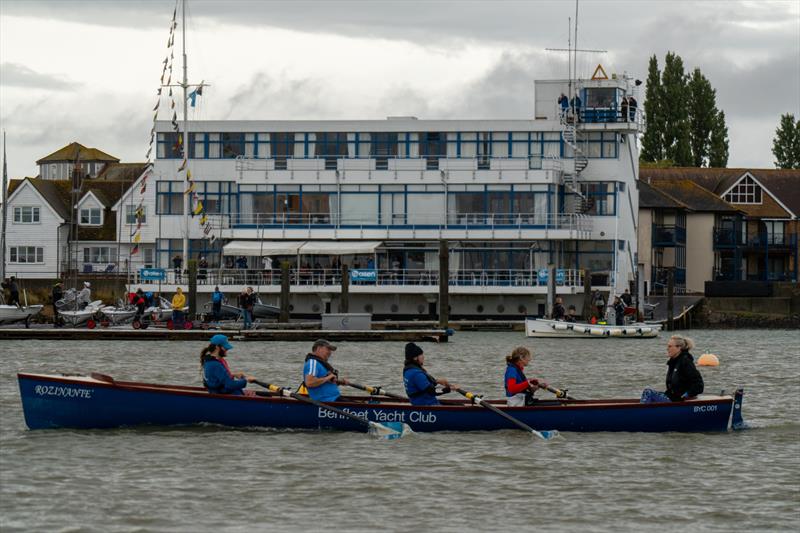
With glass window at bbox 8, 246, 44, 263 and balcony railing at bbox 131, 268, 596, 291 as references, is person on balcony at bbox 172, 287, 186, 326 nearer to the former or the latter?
balcony railing at bbox 131, 268, 596, 291

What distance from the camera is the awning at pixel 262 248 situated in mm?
74875

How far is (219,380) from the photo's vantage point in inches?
1018

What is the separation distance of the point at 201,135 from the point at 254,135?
9.53 ft

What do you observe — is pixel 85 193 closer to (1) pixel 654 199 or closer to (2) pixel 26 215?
(2) pixel 26 215

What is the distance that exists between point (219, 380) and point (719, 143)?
287ft

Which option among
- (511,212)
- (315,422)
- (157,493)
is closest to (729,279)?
(511,212)

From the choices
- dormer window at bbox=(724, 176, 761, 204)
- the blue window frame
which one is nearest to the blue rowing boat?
the blue window frame

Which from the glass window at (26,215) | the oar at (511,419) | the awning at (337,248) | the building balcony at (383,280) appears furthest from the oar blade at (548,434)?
the glass window at (26,215)

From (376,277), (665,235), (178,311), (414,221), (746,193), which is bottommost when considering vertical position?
(178,311)

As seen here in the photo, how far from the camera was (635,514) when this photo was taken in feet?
65.0

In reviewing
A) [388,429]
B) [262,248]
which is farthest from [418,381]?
[262,248]

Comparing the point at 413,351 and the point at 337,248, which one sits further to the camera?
the point at 337,248

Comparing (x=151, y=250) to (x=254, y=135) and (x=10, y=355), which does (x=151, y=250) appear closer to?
(x=254, y=135)

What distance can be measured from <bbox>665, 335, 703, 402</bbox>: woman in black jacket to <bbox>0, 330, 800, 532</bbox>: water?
78 cm
